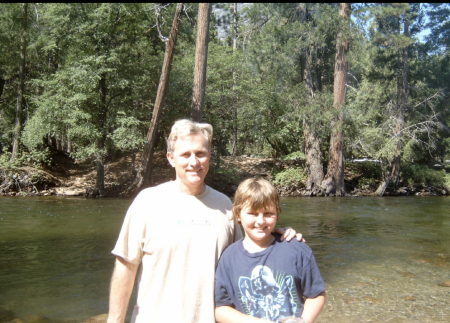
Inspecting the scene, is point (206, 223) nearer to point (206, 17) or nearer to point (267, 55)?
point (206, 17)

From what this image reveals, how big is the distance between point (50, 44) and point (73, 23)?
1.74 metres

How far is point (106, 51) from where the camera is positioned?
18656 mm

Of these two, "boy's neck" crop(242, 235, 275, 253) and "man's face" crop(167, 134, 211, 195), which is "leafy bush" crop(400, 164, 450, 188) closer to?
"boy's neck" crop(242, 235, 275, 253)

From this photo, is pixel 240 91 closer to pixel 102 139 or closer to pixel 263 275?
pixel 102 139

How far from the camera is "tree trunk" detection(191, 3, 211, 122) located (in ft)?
54.4

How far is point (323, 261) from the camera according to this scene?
7508 millimetres

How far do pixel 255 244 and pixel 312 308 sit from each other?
43 cm

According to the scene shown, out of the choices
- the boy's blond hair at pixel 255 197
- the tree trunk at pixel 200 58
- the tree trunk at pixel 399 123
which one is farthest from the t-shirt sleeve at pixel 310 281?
the tree trunk at pixel 399 123

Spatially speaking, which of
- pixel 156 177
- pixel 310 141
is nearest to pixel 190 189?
pixel 156 177

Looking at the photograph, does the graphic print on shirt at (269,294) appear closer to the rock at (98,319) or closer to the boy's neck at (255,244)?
the boy's neck at (255,244)

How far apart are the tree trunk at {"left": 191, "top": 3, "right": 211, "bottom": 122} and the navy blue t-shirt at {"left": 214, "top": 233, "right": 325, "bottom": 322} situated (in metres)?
15.3

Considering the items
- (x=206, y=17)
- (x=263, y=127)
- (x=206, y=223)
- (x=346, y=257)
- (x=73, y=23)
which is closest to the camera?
(x=206, y=223)

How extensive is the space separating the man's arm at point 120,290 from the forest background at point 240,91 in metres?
15.4

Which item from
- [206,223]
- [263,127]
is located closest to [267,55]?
[263,127]
